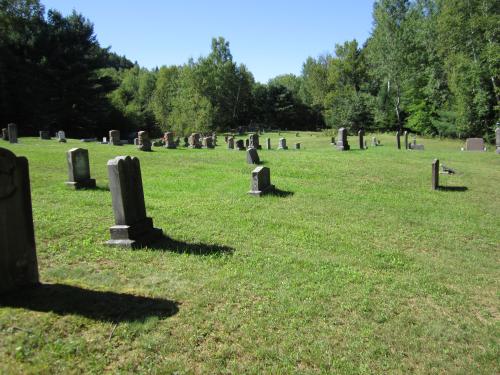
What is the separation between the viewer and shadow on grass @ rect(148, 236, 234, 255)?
6988mm

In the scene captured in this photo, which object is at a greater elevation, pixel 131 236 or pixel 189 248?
pixel 131 236

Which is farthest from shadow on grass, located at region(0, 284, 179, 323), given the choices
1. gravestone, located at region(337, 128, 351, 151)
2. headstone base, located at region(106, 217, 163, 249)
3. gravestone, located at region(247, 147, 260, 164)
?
gravestone, located at region(337, 128, 351, 151)

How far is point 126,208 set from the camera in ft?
23.3

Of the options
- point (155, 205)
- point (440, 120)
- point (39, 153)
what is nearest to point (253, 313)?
point (155, 205)

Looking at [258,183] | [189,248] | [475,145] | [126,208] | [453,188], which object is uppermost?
[475,145]

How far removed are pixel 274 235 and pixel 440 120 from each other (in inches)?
1651

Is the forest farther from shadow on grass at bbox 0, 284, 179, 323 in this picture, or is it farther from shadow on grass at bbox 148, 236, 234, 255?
shadow on grass at bbox 0, 284, 179, 323

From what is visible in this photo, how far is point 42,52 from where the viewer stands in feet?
144

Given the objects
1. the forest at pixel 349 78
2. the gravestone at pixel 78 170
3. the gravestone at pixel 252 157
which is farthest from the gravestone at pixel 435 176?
the forest at pixel 349 78

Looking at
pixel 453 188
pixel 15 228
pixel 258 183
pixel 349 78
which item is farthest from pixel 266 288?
pixel 349 78

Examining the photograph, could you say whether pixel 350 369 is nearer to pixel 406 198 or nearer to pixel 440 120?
pixel 406 198

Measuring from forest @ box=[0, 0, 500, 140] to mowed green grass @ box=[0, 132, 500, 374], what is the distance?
29939 mm

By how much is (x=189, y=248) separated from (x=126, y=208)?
1.30 meters

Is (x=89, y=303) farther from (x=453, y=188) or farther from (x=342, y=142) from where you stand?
(x=342, y=142)
